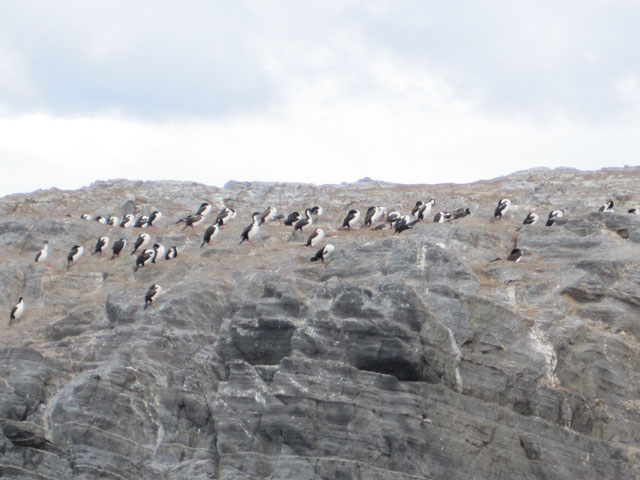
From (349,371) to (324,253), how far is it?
26.3ft

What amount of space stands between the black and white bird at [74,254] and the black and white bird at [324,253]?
9.76 m

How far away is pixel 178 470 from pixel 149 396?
93.6 inches

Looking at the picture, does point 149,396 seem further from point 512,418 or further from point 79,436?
point 512,418

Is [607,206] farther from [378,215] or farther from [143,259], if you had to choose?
[143,259]

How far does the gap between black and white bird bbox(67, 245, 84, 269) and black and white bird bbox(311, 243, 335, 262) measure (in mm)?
9758

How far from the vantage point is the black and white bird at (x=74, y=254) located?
33.0 meters

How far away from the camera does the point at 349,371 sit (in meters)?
21.0

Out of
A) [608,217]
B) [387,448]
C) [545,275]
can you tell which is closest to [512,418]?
[387,448]

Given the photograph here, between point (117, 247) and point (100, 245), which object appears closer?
point (117, 247)

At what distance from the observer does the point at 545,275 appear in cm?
2684

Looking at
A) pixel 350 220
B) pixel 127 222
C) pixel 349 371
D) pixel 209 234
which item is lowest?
pixel 349 371

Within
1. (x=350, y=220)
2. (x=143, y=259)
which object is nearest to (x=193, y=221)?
(x=143, y=259)

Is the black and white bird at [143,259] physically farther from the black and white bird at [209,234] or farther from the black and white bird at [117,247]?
the black and white bird at [209,234]

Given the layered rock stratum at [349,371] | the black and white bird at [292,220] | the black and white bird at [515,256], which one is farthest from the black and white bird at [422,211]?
the black and white bird at [515,256]
